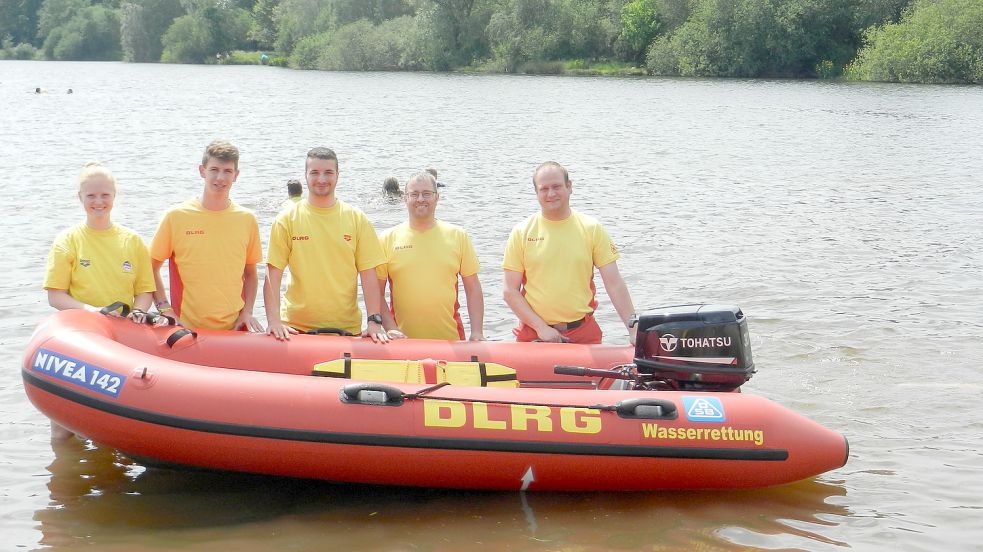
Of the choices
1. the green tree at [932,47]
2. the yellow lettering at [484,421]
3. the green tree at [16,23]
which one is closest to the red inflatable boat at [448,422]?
the yellow lettering at [484,421]

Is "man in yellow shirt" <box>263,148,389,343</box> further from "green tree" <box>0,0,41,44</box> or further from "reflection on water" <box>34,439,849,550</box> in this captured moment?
"green tree" <box>0,0,41,44</box>

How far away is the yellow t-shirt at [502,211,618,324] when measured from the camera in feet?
17.0

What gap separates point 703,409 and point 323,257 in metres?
1.91

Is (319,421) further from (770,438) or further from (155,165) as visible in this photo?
(155,165)

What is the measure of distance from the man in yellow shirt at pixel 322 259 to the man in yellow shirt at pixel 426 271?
125mm

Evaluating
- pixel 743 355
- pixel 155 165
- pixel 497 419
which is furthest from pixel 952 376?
pixel 155 165

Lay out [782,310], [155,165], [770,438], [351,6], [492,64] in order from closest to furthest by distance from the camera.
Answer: [770,438] → [782,310] → [155,165] → [492,64] → [351,6]

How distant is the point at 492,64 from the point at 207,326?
4216cm

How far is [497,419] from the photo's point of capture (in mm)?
4336

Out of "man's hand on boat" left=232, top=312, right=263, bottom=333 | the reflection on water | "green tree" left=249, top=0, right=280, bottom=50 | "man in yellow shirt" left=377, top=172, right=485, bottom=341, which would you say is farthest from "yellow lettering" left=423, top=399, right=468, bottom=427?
"green tree" left=249, top=0, right=280, bottom=50

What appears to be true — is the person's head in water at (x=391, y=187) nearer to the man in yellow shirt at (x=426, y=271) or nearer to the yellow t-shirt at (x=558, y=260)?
the man in yellow shirt at (x=426, y=271)

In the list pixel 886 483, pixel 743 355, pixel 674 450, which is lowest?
pixel 886 483

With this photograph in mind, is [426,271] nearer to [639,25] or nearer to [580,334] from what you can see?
[580,334]

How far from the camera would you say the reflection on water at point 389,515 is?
4.18m
